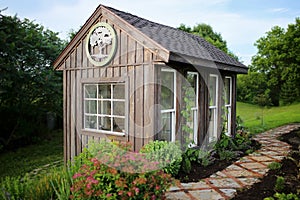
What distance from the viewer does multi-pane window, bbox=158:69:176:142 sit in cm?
558

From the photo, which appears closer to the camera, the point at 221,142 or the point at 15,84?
the point at 221,142

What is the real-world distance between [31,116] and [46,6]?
4634mm

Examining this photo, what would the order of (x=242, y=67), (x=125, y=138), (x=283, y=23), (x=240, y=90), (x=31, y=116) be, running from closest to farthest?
(x=125, y=138) → (x=242, y=67) → (x=31, y=116) → (x=283, y=23) → (x=240, y=90)

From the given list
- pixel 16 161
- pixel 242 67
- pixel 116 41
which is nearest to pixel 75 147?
pixel 116 41

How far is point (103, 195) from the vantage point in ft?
10.8

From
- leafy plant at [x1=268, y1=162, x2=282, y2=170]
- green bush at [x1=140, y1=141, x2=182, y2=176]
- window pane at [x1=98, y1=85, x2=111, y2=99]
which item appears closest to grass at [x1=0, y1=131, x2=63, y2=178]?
window pane at [x1=98, y1=85, x2=111, y2=99]

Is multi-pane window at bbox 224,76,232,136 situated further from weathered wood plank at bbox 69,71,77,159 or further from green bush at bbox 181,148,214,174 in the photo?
weathered wood plank at bbox 69,71,77,159

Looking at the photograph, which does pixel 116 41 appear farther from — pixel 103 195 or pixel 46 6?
pixel 46 6

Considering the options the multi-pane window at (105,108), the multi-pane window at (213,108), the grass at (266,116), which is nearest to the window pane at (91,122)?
the multi-pane window at (105,108)

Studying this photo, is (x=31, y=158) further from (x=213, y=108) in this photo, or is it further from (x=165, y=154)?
(x=213, y=108)

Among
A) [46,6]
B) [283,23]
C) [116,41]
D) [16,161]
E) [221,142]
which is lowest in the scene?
[16,161]

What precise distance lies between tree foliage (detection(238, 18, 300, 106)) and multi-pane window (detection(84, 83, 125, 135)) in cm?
1299

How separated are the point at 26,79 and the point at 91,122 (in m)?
4.18

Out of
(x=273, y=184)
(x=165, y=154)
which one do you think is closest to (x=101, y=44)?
(x=165, y=154)
